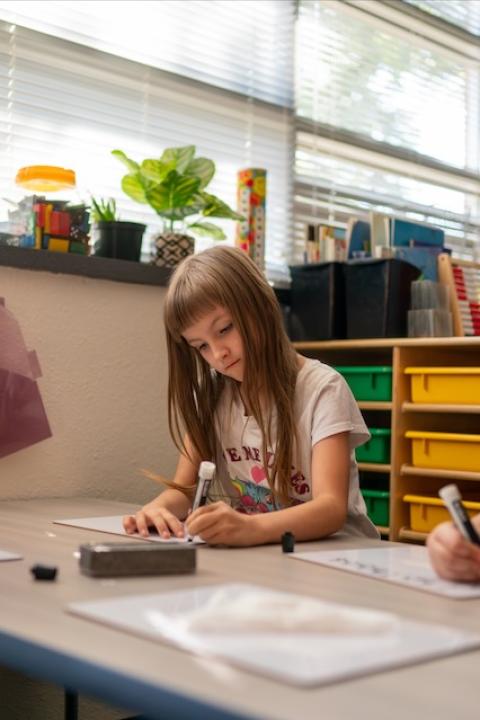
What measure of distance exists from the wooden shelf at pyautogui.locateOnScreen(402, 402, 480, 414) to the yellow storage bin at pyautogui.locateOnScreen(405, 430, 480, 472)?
0.06 m

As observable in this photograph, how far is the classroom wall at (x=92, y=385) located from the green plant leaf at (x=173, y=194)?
0.28 m

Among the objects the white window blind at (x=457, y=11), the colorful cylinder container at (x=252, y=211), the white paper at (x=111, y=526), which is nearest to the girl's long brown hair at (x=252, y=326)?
the white paper at (x=111, y=526)

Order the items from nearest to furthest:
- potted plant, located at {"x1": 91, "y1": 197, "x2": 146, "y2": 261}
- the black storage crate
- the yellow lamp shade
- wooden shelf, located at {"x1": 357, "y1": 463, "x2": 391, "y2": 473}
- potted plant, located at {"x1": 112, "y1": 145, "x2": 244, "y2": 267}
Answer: the yellow lamp shade, potted plant, located at {"x1": 91, "y1": 197, "x2": 146, "y2": 261}, potted plant, located at {"x1": 112, "y1": 145, "x2": 244, "y2": 267}, wooden shelf, located at {"x1": 357, "y1": 463, "x2": 391, "y2": 473}, the black storage crate

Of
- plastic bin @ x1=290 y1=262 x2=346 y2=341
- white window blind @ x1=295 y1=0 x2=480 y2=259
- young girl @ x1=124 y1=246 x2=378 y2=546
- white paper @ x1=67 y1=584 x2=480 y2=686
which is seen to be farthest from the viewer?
white window blind @ x1=295 y1=0 x2=480 y2=259

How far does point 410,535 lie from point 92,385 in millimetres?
969

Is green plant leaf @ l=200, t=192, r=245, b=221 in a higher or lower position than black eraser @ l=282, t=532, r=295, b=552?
higher

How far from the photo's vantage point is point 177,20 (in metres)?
2.90

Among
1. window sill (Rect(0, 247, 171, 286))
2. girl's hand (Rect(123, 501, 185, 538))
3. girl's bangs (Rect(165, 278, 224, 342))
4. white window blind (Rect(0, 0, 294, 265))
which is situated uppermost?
white window blind (Rect(0, 0, 294, 265))

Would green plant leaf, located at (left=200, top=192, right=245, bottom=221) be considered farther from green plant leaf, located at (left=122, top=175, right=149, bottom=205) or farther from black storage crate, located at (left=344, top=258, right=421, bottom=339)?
black storage crate, located at (left=344, top=258, right=421, bottom=339)

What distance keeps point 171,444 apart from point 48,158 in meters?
0.83

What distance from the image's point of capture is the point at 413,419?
2.70m

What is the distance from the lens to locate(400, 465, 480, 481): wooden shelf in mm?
2477

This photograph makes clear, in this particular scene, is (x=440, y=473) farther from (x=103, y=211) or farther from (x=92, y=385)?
(x=103, y=211)

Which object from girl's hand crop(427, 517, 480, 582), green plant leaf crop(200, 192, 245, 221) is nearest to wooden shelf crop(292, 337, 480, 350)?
green plant leaf crop(200, 192, 245, 221)
